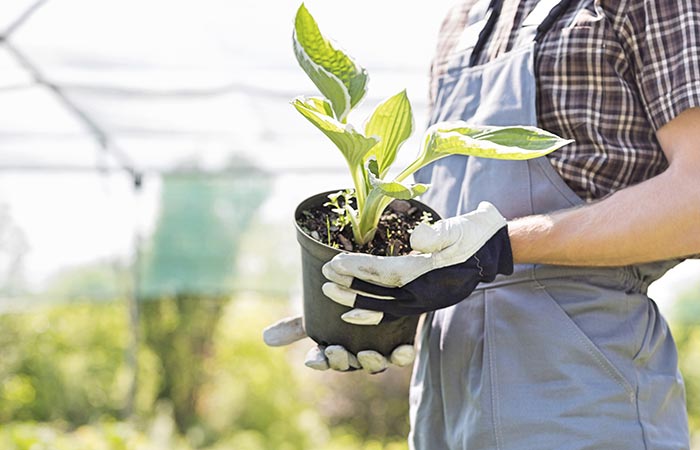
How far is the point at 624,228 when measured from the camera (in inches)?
41.9

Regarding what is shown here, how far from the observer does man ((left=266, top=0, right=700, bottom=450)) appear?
106cm

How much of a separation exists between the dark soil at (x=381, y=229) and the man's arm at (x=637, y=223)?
0.44 feet

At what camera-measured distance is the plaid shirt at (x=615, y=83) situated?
3.51 feet

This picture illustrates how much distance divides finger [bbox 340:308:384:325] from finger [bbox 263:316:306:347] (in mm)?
268

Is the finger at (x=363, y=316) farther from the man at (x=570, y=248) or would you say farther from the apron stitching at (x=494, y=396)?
the apron stitching at (x=494, y=396)

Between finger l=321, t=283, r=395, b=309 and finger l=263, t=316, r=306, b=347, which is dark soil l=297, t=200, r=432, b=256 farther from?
finger l=263, t=316, r=306, b=347

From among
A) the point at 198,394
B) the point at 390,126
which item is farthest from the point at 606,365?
the point at 198,394

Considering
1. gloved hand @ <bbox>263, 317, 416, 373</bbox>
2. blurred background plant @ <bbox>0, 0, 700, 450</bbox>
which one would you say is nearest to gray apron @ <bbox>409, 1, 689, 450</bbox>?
gloved hand @ <bbox>263, 317, 416, 373</bbox>

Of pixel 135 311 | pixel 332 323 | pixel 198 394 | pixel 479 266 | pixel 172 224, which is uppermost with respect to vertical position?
pixel 479 266

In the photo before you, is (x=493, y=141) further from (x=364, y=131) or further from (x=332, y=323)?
(x=332, y=323)

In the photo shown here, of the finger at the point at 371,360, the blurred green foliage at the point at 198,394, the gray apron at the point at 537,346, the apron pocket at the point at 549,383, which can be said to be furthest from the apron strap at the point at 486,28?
the blurred green foliage at the point at 198,394

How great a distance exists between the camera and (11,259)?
4.51 m

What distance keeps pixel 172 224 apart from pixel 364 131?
3572mm

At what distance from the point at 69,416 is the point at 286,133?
277 centimetres
